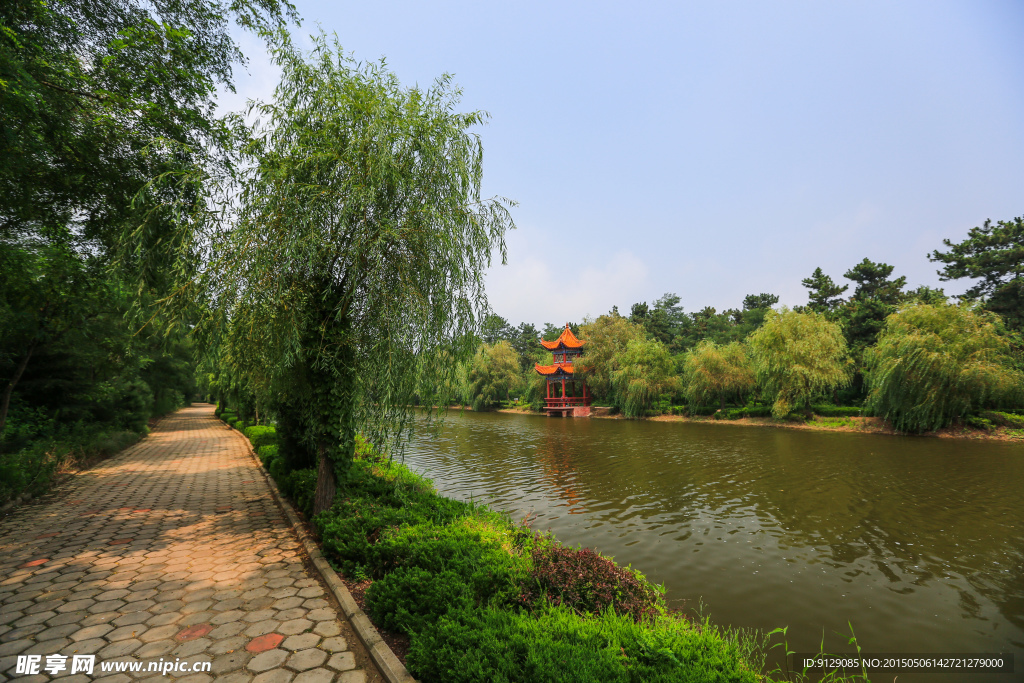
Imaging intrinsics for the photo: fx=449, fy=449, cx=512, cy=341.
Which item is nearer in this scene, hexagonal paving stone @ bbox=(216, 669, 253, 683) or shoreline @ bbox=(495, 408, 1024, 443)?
hexagonal paving stone @ bbox=(216, 669, 253, 683)

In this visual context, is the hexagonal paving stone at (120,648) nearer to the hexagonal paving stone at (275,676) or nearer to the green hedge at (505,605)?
the hexagonal paving stone at (275,676)

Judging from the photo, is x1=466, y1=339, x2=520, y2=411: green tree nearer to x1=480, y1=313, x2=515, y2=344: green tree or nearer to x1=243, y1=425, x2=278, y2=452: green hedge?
x1=243, y1=425, x2=278, y2=452: green hedge

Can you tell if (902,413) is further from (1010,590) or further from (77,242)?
(77,242)

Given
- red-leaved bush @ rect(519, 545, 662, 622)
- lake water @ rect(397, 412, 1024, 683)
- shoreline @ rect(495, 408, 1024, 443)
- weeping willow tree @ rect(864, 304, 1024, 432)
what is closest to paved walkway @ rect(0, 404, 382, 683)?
red-leaved bush @ rect(519, 545, 662, 622)

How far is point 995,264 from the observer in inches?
1118

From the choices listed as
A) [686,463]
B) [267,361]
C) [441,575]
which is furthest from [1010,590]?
[267,361]

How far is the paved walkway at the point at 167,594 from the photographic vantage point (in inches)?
127

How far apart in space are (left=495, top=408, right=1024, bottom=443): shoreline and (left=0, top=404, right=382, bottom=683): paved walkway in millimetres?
25941

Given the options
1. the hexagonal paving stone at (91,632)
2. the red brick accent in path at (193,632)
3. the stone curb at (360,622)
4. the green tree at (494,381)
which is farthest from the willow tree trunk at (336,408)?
the green tree at (494,381)

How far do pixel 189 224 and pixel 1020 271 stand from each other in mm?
41532

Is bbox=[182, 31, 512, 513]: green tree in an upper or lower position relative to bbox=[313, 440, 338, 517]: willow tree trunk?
upper

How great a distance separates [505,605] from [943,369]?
24373 mm

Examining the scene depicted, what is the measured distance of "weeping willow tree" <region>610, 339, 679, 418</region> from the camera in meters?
32.6

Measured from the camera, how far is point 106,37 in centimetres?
654
